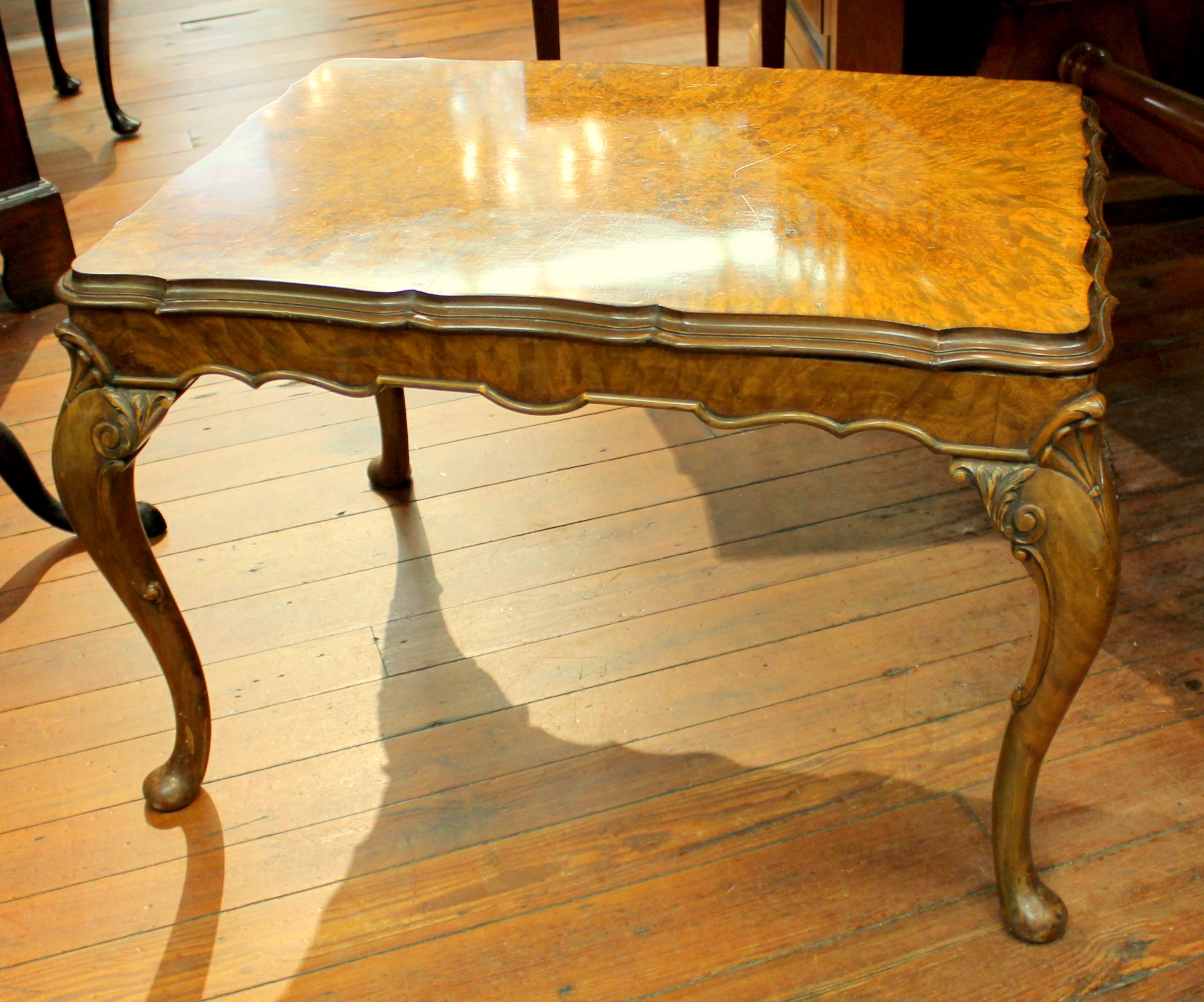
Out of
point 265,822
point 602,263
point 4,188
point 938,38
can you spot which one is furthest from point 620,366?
point 4,188

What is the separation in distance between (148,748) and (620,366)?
0.73 meters

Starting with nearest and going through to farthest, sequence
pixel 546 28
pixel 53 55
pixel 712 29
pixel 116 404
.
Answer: pixel 116 404 → pixel 546 28 → pixel 712 29 → pixel 53 55

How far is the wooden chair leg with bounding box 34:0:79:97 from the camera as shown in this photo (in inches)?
105

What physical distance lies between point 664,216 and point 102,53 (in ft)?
7.18

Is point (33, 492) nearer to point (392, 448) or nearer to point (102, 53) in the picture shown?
point (392, 448)

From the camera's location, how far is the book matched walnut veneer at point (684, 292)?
792mm

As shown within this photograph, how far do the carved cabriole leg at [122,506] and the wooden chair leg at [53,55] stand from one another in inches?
85.0

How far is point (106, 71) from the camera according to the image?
2.63 m

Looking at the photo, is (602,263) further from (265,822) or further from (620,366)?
(265,822)

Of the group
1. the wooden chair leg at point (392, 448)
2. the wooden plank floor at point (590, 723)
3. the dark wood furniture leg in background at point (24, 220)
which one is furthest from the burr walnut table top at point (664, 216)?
the dark wood furniture leg in background at point (24, 220)

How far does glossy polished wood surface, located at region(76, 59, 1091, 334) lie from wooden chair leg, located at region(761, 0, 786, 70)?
790 millimetres

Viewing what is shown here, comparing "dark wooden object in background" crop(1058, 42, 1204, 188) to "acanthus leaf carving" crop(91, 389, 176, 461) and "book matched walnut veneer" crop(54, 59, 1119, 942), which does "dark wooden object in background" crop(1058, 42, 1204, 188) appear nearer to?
"book matched walnut veneer" crop(54, 59, 1119, 942)

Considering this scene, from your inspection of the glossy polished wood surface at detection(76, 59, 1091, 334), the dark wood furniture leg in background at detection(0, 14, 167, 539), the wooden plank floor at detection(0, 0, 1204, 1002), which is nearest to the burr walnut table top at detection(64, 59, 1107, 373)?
the glossy polished wood surface at detection(76, 59, 1091, 334)

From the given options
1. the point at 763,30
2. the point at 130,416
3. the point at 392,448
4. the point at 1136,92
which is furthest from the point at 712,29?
the point at 130,416
